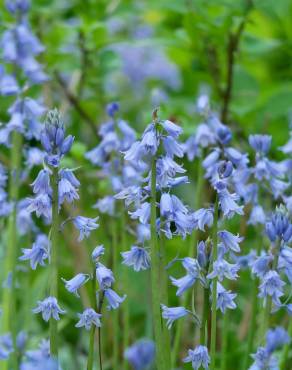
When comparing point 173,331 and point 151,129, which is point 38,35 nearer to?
point 173,331

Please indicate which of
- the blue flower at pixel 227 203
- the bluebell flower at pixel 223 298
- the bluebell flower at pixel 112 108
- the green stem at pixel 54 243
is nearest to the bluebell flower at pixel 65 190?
the green stem at pixel 54 243

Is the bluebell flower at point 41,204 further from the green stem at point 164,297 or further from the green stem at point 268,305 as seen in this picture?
the green stem at point 268,305

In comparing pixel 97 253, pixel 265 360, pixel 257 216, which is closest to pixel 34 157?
pixel 257 216

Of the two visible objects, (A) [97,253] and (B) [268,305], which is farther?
(B) [268,305]

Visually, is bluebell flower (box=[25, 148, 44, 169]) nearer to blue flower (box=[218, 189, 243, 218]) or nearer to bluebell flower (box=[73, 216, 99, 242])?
bluebell flower (box=[73, 216, 99, 242])

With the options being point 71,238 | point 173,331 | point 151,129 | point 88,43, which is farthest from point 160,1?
point 151,129

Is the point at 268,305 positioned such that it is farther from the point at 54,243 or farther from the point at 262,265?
the point at 54,243
